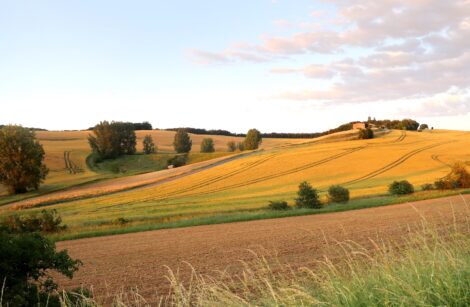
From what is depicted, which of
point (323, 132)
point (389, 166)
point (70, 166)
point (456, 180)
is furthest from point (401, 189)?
point (323, 132)

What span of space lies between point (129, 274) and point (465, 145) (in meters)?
69.7

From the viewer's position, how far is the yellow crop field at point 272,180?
38.0m

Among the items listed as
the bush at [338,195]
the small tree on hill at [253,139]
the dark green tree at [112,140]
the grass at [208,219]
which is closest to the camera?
the grass at [208,219]

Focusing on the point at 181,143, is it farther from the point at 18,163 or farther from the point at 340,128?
the point at 18,163

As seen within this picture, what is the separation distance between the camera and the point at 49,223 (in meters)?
27.7

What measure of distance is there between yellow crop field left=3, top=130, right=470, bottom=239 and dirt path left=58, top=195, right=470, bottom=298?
7.88 meters

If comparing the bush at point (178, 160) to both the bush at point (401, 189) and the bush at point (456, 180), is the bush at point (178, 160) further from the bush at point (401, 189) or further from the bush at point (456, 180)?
the bush at point (456, 180)

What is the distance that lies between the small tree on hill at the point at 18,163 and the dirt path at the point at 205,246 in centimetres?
4629

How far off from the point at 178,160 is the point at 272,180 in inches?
1697

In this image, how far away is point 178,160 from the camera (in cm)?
9544

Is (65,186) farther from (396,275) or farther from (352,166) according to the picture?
(396,275)

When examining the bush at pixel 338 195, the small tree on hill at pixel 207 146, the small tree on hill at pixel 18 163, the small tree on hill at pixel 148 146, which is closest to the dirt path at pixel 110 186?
the small tree on hill at pixel 18 163

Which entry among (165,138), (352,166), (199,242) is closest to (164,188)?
(352,166)

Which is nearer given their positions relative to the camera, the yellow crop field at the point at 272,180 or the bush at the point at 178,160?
the yellow crop field at the point at 272,180
